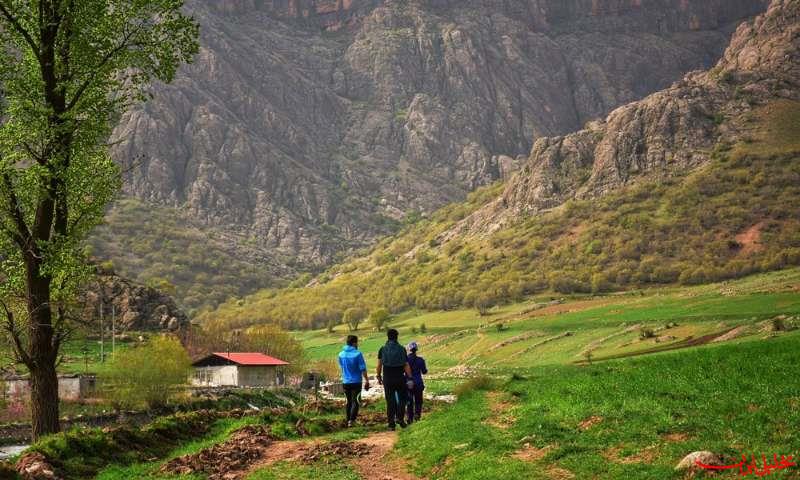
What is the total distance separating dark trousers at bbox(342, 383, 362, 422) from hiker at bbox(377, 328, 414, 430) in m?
1.37

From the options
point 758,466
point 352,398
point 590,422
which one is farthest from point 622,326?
point 758,466

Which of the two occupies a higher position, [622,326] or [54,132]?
[54,132]

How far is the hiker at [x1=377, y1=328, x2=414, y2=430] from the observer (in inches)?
1136

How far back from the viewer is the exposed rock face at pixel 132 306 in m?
157

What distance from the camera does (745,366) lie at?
2442 cm

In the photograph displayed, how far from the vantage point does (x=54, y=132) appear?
2697 centimetres

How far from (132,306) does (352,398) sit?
140127 millimetres

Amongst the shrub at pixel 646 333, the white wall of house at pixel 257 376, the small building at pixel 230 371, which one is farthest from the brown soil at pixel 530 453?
the shrub at pixel 646 333

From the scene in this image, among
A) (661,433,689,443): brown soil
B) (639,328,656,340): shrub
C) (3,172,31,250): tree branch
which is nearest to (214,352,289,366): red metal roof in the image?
(639,328,656,340): shrub

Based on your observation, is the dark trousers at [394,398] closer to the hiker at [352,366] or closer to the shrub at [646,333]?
the hiker at [352,366]

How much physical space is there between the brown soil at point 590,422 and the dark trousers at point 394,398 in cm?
873

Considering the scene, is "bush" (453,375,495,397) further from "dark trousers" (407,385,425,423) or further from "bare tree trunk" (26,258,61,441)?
"bare tree trunk" (26,258,61,441)

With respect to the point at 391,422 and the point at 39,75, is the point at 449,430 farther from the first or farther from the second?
the point at 39,75

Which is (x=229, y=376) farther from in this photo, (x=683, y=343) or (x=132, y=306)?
(x=683, y=343)
